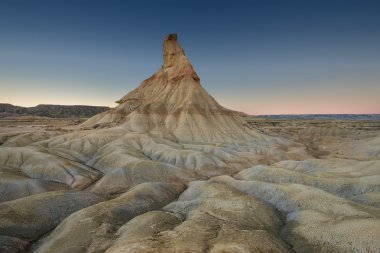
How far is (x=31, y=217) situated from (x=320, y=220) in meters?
35.5

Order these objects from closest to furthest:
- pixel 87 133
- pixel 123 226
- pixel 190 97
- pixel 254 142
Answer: pixel 123 226 → pixel 87 133 → pixel 254 142 → pixel 190 97

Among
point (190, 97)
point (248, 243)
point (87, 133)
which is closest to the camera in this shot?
point (248, 243)

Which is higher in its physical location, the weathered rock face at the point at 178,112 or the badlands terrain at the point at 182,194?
the weathered rock face at the point at 178,112

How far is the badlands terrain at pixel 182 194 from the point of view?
3344 centimetres

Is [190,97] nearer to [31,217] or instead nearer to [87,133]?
[87,133]

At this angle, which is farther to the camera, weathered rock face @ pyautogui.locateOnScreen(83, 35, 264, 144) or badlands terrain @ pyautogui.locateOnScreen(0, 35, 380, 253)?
weathered rock face @ pyautogui.locateOnScreen(83, 35, 264, 144)

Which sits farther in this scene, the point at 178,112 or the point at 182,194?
the point at 178,112

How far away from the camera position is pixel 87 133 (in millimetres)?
106562

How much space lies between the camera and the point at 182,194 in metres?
56.9

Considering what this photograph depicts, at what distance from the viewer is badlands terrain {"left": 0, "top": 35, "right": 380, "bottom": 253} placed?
33.4m

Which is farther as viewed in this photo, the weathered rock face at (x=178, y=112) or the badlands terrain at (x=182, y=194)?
the weathered rock face at (x=178, y=112)

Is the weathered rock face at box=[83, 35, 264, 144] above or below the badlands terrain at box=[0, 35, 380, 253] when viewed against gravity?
above

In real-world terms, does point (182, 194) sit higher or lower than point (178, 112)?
lower

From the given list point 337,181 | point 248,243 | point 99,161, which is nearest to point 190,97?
point 99,161
